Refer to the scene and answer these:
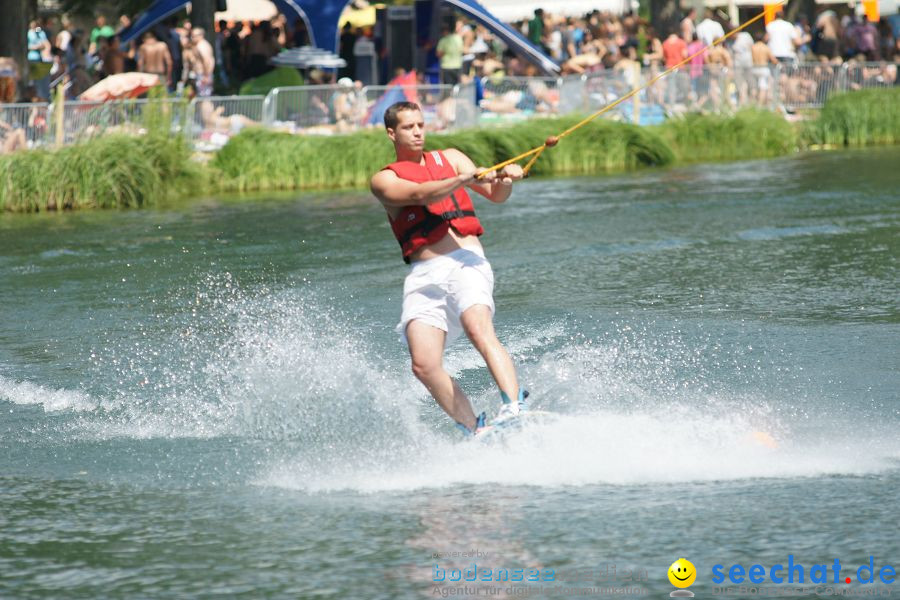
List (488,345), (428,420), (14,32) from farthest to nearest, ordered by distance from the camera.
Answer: (14,32) < (428,420) < (488,345)

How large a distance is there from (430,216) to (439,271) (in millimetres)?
275

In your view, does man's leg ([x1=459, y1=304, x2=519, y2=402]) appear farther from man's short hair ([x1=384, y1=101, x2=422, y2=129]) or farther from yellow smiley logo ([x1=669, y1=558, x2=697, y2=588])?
yellow smiley logo ([x1=669, y1=558, x2=697, y2=588])

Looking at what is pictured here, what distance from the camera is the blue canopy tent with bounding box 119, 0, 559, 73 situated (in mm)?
26594

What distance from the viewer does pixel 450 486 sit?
265 inches

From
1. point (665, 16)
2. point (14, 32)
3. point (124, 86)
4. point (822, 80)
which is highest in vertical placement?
point (665, 16)

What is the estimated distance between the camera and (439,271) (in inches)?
289

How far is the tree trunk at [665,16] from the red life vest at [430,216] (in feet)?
83.3

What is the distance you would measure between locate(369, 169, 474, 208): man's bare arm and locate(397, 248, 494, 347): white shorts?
1.11 ft

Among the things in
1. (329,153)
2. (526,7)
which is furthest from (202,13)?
(526,7)

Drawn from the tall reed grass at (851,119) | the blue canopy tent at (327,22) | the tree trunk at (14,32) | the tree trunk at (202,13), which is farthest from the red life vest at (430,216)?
the tree trunk at (202,13)

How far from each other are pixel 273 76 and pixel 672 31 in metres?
9.72

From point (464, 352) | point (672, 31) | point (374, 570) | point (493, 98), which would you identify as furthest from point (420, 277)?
point (672, 31)

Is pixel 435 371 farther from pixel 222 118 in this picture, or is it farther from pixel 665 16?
pixel 665 16

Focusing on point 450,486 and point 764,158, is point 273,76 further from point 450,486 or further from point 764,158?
point 450,486
